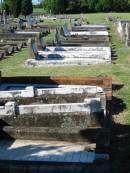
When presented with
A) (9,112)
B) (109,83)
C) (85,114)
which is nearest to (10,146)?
(9,112)

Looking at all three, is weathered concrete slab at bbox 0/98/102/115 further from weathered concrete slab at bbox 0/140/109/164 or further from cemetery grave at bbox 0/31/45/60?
cemetery grave at bbox 0/31/45/60

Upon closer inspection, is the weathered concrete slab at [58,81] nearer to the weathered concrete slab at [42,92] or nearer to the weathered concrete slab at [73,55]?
the weathered concrete slab at [42,92]

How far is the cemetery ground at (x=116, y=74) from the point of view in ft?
24.1

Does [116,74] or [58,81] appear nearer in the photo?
[58,81]

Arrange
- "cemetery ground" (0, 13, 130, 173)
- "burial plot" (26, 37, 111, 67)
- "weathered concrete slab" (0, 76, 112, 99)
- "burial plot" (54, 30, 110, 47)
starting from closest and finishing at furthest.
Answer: "cemetery ground" (0, 13, 130, 173) < "weathered concrete slab" (0, 76, 112, 99) < "burial plot" (26, 37, 111, 67) < "burial plot" (54, 30, 110, 47)

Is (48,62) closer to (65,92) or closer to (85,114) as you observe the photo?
(65,92)

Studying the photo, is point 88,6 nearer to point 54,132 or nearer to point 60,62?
point 60,62

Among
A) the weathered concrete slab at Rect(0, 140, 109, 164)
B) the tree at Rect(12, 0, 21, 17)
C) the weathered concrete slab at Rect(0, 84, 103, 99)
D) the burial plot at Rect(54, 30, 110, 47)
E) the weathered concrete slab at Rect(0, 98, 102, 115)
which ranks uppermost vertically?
the weathered concrete slab at Rect(0, 98, 102, 115)

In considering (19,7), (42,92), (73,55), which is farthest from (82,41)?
(19,7)

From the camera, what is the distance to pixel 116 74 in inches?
571

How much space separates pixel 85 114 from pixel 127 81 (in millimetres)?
5696

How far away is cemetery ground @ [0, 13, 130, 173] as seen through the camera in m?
7.35

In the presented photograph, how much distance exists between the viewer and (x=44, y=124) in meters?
7.78

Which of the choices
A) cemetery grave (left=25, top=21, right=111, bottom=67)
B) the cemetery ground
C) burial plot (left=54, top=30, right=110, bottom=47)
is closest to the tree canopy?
burial plot (left=54, top=30, right=110, bottom=47)
